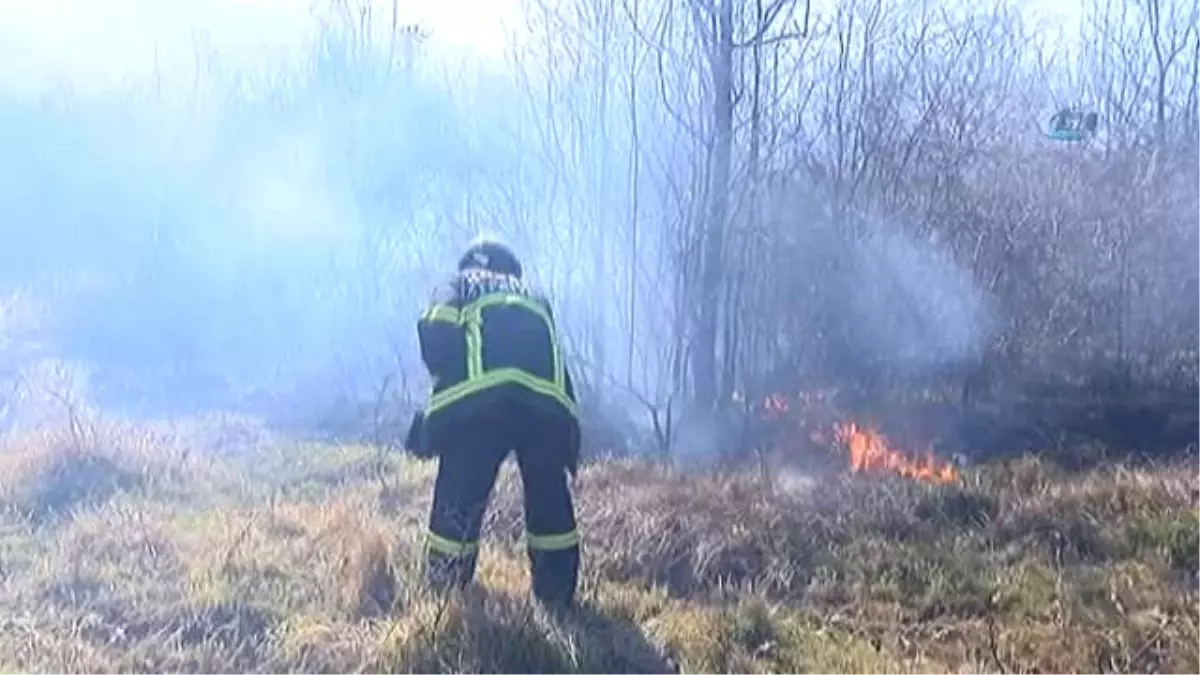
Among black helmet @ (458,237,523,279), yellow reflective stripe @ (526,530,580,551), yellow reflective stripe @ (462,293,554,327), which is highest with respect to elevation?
black helmet @ (458,237,523,279)

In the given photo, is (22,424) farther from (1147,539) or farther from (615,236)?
(1147,539)

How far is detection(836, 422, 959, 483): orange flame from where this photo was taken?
324 inches

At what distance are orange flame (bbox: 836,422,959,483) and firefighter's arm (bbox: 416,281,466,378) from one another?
383cm

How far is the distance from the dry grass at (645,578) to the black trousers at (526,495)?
158 mm

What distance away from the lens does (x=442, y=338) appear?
4.88 meters

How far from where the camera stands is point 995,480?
24.8ft

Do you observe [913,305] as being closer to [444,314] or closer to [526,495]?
[526,495]

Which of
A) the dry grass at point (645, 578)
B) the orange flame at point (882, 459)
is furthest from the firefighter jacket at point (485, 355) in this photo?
the orange flame at point (882, 459)

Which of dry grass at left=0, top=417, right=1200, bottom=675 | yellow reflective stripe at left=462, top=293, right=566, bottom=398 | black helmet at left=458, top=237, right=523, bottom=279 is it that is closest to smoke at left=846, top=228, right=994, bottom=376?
dry grass at left=0, top=417, right=1200, bottom=675

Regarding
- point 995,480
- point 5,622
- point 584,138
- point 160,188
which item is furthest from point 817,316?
point 160,188

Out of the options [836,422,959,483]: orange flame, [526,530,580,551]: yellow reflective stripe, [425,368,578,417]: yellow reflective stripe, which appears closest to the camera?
[425,368,578,417]: yellow reflective stripe

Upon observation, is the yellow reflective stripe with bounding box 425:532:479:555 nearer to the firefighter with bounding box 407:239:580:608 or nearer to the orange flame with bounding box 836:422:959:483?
the firefighter with bounding box 407:239:580:608

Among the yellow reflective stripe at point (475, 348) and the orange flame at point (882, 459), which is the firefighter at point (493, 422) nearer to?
the yellow reflective stripe at point (475, 348)

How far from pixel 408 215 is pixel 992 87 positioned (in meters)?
8.80
